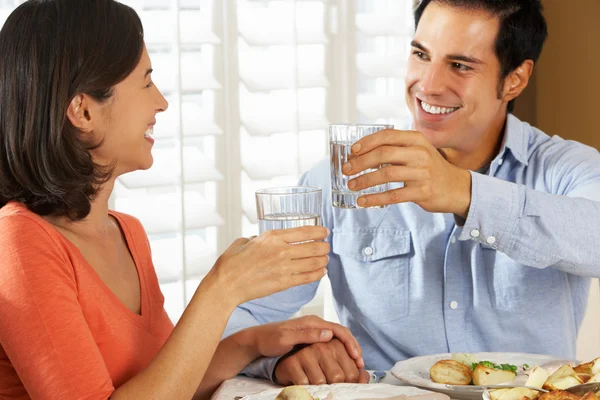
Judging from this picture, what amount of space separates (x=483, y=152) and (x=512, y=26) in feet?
1.05

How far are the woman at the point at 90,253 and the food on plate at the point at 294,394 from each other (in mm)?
229

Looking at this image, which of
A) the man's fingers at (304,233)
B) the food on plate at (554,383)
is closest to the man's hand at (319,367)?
the man's fingers at (304,233)

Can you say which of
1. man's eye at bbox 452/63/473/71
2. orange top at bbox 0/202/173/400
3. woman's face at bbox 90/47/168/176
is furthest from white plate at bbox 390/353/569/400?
man's eye at bbox 452/63/473/71

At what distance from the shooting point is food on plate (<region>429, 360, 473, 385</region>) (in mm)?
1329

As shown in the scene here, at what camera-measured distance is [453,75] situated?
1.95 metres

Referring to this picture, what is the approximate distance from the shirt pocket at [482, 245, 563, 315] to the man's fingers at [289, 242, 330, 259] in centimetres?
62

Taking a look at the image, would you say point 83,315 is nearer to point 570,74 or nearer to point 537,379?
point 537,379

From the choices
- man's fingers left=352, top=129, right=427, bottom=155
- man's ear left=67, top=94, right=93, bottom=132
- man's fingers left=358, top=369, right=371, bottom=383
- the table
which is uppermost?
man's ear left=67, top=94, right=93, bottom=132

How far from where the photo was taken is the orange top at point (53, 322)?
1.30 m

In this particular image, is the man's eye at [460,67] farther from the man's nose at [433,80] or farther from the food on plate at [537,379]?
the food on plate at [537,379]

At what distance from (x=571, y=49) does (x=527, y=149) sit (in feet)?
4.84

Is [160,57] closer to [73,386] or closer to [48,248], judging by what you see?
[48,248]

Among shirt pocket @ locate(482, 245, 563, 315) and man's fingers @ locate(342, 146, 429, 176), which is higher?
man's fingers @ locate(342, 146, 429, 176)

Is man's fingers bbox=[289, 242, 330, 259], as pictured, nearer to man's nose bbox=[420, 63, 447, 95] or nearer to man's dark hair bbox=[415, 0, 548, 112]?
man's nose bbox=[420, 63, 447, 95]
